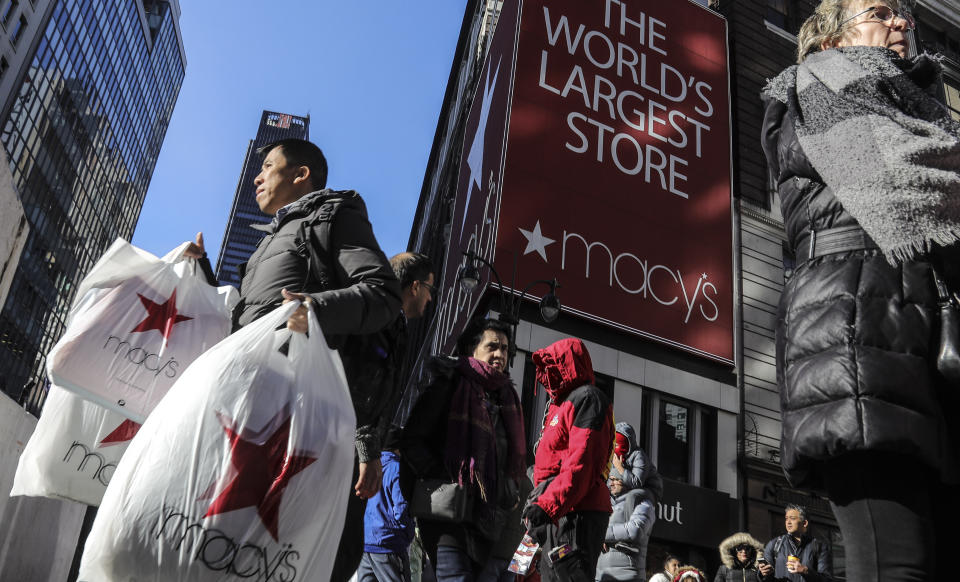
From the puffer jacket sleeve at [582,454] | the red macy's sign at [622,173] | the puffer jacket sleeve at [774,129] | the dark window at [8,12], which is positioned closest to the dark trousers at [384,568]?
the puffer jacket sleeve at [582,454]

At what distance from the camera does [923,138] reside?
1.83 meters

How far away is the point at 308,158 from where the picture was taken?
3143mm

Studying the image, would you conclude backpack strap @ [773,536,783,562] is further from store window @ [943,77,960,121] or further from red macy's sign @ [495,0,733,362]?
store window @ [943,77,960,121]

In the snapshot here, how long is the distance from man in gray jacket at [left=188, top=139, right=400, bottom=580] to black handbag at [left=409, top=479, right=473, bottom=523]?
869mm

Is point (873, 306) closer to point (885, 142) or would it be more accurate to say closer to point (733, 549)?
point (885, 142)

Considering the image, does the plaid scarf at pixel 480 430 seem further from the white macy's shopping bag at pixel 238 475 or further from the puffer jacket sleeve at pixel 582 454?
the white macy's shopping bag at pixel 238 475

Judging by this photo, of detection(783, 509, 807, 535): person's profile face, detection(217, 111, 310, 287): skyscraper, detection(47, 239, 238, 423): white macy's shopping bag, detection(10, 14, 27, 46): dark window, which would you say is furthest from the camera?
detection(217, 111, 310, 287): skyscraper

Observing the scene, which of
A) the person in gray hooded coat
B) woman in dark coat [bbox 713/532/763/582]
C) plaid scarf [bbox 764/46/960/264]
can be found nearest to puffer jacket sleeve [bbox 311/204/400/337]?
plaid scarf [bbox 764/46/960/264]

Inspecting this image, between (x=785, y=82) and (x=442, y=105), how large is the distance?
45.3 m

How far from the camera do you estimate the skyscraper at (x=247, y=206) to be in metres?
164

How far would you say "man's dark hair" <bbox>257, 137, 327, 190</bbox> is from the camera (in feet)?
10.2

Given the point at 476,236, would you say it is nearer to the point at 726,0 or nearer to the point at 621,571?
the point at 726,0

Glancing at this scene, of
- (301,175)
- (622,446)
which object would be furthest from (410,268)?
(622,446)

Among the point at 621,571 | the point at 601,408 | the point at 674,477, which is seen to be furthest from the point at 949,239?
the point at 674,477
